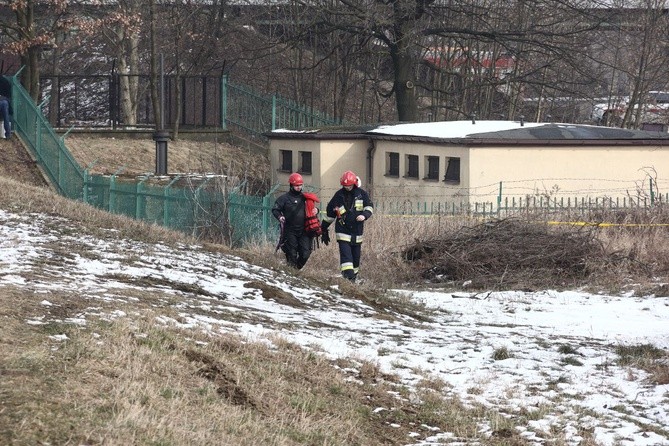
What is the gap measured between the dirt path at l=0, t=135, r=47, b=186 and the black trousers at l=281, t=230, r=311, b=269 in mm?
Answer: 10734

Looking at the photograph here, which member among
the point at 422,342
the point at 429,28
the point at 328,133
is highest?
the point at 429,28

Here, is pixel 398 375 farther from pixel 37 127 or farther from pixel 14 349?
pixel 37 127

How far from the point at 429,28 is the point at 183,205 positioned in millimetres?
14262

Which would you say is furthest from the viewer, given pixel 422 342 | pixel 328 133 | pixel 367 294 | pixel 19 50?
pixel 328 133

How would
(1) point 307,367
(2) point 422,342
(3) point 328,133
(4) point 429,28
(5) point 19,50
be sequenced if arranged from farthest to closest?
(4) point 429,28 → (3) point 328,133 → (5) point 19,50 → (2) point 422,342 → (1) point 307,367

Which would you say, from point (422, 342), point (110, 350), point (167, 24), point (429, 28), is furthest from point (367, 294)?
point (167, 24)

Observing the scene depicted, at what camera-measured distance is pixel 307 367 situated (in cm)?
947

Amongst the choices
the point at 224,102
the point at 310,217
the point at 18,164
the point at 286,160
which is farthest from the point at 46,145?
the point at 310,217

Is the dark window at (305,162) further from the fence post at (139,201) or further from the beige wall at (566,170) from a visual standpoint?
the fence post at (139,201)

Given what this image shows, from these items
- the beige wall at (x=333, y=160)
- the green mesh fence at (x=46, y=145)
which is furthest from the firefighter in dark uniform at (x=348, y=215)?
the beige wall at (x=333, y=160)

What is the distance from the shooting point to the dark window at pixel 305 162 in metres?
32.6

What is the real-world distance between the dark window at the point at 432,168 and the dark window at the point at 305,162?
3.85 m

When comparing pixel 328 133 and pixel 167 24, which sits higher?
pixel 167 24

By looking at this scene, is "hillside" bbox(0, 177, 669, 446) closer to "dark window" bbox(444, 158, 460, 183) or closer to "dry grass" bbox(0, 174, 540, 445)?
"dry grass" bbox(0, 174, 540, 445)
